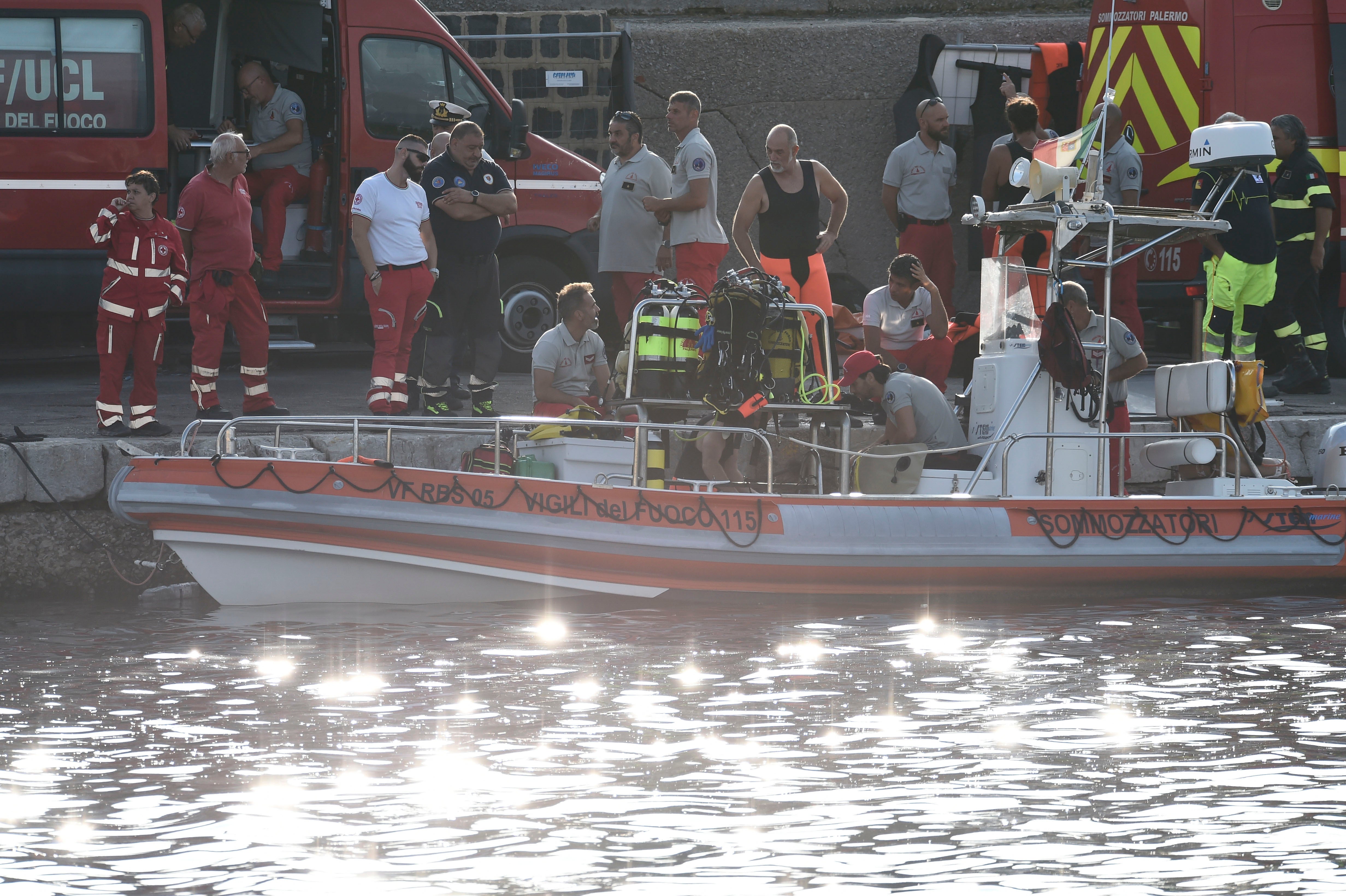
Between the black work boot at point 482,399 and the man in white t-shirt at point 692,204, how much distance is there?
1.25 metres

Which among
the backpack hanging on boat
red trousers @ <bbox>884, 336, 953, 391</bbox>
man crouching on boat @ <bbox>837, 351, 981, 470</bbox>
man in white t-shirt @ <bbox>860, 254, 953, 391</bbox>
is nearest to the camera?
the backpack hanging on boat

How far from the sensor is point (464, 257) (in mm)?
9242

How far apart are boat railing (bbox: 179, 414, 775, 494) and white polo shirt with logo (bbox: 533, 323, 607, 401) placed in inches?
11.2

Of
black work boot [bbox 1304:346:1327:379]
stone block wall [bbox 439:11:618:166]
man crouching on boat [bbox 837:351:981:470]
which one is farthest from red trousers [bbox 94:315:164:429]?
black work boot [bbox 1304:346:1327:379]

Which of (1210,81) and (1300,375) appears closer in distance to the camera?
(1300,375)

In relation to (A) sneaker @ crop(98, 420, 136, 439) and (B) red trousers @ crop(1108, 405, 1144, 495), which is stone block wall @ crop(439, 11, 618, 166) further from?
Result: (B) red trousers @ crop(1108, 405, 1144, 495)

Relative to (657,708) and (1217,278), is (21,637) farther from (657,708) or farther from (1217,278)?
(1217,278)

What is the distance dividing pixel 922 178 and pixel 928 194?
11cm

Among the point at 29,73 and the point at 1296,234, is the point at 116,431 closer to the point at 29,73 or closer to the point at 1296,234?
the point at 29,73

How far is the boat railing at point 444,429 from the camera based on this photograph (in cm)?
713

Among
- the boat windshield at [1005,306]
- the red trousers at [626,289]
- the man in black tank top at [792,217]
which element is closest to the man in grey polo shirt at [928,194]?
the man in black tank top at [792,217]

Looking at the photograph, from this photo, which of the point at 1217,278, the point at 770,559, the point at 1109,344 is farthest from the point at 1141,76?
the point at 770,559

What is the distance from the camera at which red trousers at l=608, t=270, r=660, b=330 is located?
9.52 metres

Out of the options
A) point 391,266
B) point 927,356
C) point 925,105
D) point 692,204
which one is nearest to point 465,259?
point 391,266
